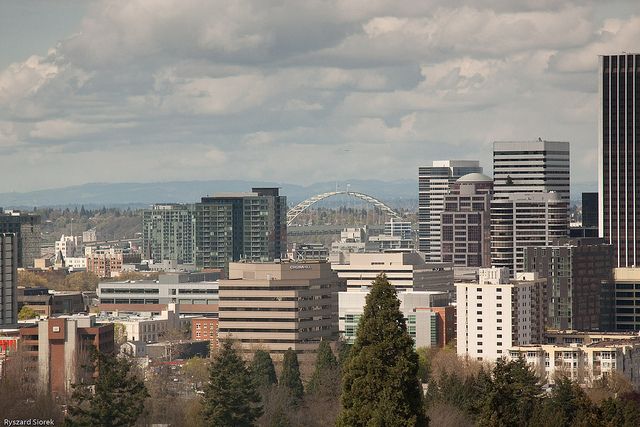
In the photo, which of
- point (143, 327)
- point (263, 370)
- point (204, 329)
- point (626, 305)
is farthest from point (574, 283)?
point (263, 370)

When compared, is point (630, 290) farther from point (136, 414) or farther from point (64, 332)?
point (136, 414)

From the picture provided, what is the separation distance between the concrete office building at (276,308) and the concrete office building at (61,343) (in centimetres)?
2835

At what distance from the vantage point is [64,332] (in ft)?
448

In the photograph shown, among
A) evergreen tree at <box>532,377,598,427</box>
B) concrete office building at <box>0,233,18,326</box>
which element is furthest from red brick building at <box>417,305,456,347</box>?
evergreen tree at <box>532,377,598,427</box>

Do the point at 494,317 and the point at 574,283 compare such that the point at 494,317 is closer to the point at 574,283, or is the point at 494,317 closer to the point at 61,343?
the point at 574,283

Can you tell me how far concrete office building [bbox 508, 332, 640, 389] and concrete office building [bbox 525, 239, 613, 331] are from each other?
95.9 feet

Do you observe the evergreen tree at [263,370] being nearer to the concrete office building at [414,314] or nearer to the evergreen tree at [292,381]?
the evergreen tree at [292,381]

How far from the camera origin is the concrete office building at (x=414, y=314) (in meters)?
176

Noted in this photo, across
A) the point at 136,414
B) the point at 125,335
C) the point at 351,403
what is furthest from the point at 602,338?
the point at 351,403

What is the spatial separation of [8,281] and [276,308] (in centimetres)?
3337

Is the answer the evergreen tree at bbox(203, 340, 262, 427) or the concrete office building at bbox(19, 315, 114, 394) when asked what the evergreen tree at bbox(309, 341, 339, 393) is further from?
the evergreen tree at bbox(203, 340, 262, 427)

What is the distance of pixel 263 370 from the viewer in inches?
5276

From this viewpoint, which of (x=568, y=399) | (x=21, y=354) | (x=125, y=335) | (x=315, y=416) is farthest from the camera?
(x=125, y=335)

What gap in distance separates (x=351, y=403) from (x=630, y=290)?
138 metres
